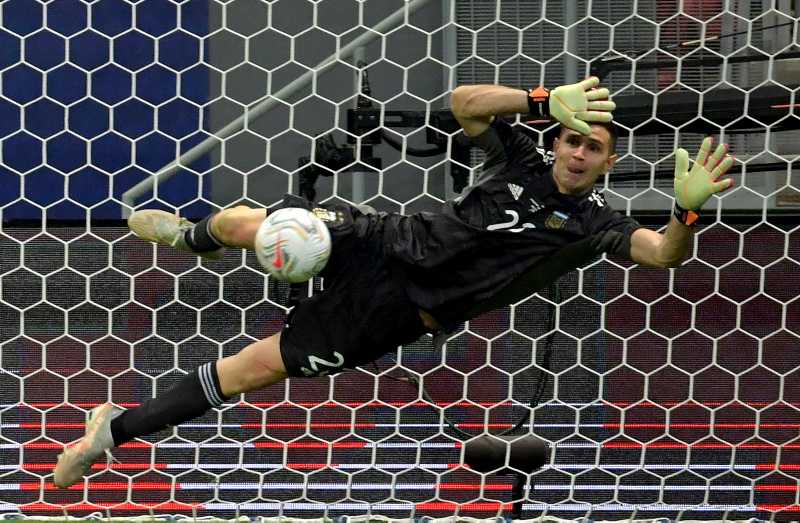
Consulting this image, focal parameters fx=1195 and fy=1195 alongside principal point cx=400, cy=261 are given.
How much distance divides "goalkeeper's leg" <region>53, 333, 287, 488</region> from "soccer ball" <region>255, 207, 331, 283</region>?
32 centimetres

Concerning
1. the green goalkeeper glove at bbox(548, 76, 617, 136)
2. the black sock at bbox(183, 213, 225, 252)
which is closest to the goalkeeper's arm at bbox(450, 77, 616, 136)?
the green goalkeeper glove at bbox(548, 76, 617, 136)

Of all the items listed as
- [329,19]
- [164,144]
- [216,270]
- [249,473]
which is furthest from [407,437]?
[164,144]

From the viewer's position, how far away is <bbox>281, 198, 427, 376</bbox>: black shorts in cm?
288

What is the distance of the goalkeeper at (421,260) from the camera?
2.86m

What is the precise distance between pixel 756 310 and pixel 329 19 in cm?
191

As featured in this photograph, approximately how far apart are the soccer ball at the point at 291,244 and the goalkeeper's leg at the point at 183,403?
32 cm

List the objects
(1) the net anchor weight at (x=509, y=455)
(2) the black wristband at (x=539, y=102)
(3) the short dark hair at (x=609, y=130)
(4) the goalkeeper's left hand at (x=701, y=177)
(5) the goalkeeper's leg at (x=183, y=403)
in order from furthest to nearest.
Result: 1. (1) the net anchor weight at (x=509, y=455)
2. (5) the goalkeeper's leg at (x=183, y=403)
3. (3) the short dark hair at (x=609, y=130)
4. (2) the black wristband at (x=539, y=102)
5. (4) the goalkeeper's left hand at (x=701, y=177)

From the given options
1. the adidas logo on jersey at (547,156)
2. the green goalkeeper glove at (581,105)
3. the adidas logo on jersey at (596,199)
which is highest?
the green goalkeeper glove at (581,105)

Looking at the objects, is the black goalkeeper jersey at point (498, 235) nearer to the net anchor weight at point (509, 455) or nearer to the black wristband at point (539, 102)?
the black wristband at point (539, 102)

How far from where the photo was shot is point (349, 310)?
9.51ft

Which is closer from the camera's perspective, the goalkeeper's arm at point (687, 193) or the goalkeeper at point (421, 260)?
the goalkeeper's arm at point (687, 193)

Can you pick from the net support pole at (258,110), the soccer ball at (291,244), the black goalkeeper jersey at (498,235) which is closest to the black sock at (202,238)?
the soccer ball at (291,244)

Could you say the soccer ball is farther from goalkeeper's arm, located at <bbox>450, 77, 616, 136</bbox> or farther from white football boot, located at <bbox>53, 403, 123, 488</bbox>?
white football boot, located at <bbox>53, 403, 123, 488</bbox>

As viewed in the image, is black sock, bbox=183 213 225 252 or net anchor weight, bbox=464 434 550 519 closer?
black sock, bbox=183 213 225 252
